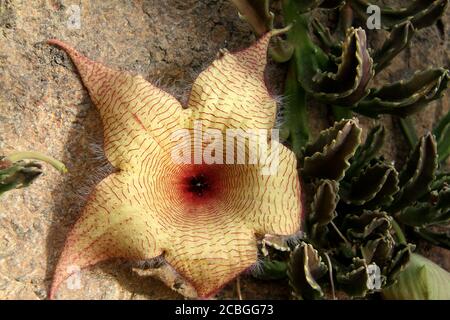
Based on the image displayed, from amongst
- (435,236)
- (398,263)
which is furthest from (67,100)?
(435,236)

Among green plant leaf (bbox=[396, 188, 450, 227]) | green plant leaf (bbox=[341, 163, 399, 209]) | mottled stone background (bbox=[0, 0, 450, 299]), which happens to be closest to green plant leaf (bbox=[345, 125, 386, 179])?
green plant leaf (bbox=[341, 163, 399, 209])

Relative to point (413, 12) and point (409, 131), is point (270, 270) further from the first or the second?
point (413, 12)

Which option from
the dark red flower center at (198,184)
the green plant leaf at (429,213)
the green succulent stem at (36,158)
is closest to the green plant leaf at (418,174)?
the green plant leaf at (429,213)

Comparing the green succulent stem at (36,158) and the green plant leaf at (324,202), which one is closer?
the green succulent stem at (36,158)

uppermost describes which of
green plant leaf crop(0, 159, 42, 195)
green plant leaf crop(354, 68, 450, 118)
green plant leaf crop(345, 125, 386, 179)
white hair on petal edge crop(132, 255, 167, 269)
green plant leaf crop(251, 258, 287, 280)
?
green plant leaf crop(354, 68, 450, 118)

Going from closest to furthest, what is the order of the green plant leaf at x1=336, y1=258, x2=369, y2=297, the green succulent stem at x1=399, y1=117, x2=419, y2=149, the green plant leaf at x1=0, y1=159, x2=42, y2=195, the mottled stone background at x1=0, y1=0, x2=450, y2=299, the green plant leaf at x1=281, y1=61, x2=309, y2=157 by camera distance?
the green plant leaf at x1=0, y1=159, x2=42, y2=195, the mottled stone background at x1=0, y1=0, x2=450, y2=299, the green plant leaf at x1=336, y1=258, x2=369, y2=297, the green plant leaf at x1=281, y1=61, x2=309, y2=157, the green succulent stem at x1=399, y1=117, x2=419, y2=149

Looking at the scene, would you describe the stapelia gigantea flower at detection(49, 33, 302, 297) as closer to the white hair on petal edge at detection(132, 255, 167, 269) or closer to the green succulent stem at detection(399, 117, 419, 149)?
the white hair on petal edge at detection(132, 255, 167, 269)

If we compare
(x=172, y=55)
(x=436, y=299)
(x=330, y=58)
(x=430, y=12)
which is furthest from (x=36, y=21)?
(x=436, y=299)

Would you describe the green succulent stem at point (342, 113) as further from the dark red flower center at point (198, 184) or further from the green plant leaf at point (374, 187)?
the dark red flower center at point (198, 184)
